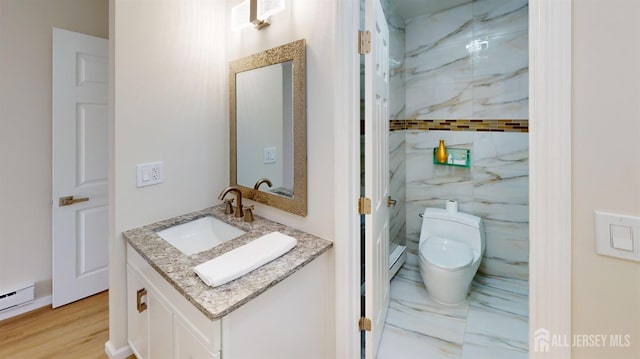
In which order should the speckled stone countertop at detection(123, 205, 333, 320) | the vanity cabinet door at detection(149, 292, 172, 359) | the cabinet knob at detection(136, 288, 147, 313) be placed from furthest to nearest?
the cabinet knob at detection(136, 288, 147, 313), the vanity cabinet door at detection(149, 292, 172, 359), the speckled stone countertop at detection(123, 205, 333, 320)

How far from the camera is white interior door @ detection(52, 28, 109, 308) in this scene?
2.12 metres

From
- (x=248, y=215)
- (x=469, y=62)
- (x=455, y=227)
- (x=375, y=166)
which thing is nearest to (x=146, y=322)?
(x=248, y=215)

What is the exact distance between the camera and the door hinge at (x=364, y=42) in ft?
4.73

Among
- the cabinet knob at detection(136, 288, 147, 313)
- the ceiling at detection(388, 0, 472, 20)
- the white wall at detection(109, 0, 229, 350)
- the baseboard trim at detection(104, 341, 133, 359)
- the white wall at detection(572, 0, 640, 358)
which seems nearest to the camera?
the white wall at detection(572, 0, 640, 358)

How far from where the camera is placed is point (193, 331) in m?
1.08

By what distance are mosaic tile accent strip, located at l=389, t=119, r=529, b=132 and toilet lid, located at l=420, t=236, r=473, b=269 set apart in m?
0.97

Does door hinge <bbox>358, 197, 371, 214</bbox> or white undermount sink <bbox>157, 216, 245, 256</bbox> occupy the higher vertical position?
door hinge <bbox>358, 197, 371, 214</bbox>

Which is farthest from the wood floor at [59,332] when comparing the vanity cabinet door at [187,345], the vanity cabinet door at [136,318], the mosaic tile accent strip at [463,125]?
the mosaic tile accent strip at [463,125]

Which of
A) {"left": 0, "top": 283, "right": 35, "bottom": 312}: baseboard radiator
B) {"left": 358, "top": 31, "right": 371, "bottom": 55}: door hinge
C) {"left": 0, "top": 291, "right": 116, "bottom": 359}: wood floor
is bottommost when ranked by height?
{"left": 0, "top": 291, "right": 116, "bottom": 359}: wood floor

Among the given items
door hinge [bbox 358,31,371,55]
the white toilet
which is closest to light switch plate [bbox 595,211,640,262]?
door hinge [bbox 358,31,371,55]

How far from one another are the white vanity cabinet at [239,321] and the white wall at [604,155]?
0.94 meters

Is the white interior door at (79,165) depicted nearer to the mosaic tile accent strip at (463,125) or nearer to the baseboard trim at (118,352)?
the baseboard trim at (118,352)

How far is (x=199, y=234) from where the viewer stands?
1753 mm

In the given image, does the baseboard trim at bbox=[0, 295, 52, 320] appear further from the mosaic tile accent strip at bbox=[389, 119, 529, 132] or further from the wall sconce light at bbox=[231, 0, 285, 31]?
the mosaic tile accent strip at bbox=[389, 119, 529, 132]
